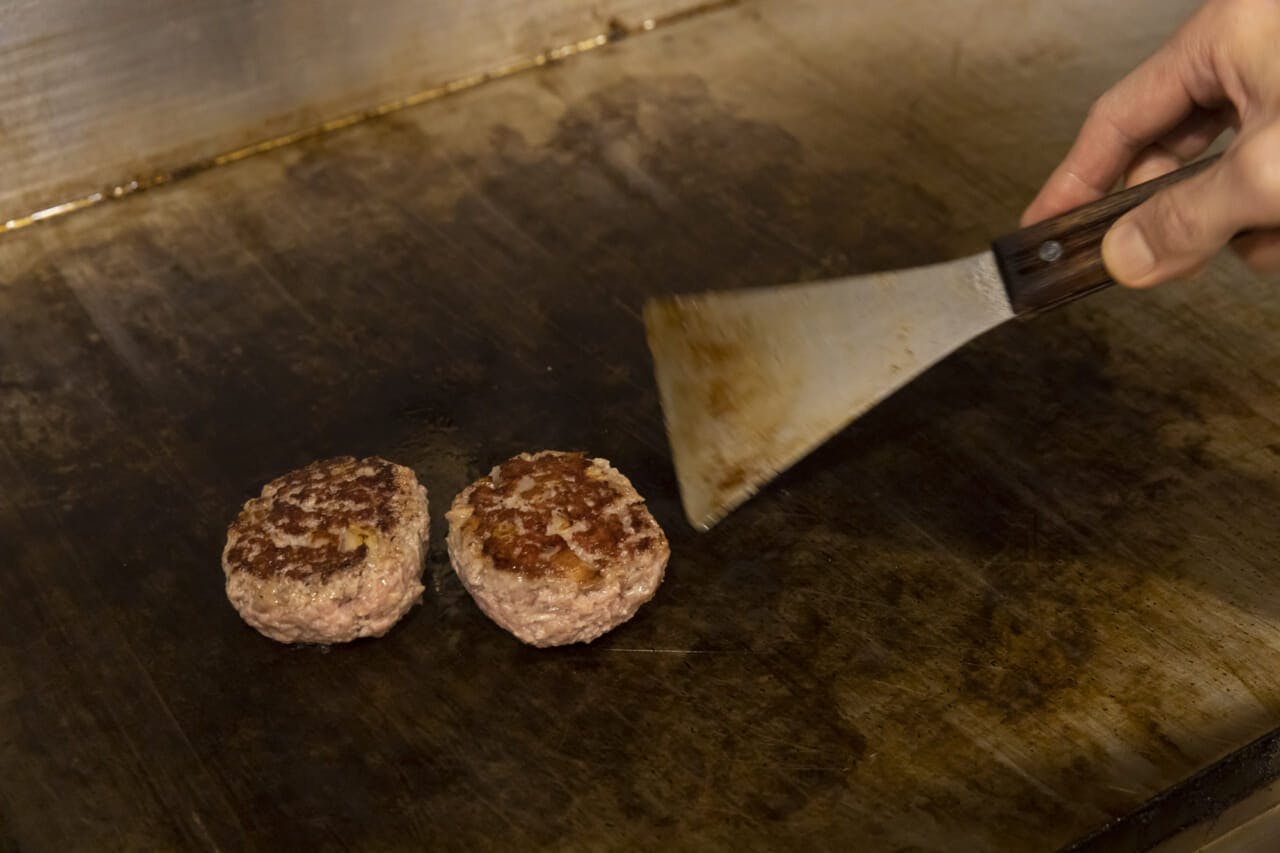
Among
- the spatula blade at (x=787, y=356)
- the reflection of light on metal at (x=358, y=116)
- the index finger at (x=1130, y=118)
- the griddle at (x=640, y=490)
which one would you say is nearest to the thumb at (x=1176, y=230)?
the spatula blade at (x=787, y=356)

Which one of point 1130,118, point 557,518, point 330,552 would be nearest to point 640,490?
point 557,518

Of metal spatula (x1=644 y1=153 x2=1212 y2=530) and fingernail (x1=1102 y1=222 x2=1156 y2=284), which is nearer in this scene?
fingernail (x1=1102 y1=222 x2=1156 y2=284)

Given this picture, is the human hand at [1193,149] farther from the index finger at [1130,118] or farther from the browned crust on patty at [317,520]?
the browned crust on patty at [317,520]

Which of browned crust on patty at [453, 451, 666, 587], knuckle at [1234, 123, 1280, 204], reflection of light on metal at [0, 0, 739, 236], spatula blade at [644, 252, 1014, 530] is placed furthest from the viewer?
reflection of light on metal at [0, 0, 739, 236]

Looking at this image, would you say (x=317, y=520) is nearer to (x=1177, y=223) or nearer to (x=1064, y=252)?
(x=1064, y=252)

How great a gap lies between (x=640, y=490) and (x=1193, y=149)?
1412 mm

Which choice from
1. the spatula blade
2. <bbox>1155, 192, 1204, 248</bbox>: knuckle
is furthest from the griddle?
<bbox>1155, 192, 1204, 248</bbox>: knuckle

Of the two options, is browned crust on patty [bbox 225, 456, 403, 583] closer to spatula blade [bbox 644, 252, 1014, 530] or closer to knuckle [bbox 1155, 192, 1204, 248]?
spatula blade [bbox 644, 252, 1014, 530]

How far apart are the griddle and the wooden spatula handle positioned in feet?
2.03

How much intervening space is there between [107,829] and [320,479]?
0.77 meters

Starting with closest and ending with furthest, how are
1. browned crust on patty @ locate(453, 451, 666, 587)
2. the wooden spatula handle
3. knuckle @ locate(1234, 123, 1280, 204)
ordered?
knuckle @ locate(1234, 123, 1280, 204), the wooden spatula handle, browned crust on patty @ locate(453, 451, 666, 587)

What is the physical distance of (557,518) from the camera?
2623 millimetres

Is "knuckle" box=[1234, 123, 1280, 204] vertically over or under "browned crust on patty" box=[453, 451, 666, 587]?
over

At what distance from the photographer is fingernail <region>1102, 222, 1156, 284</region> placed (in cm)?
221
